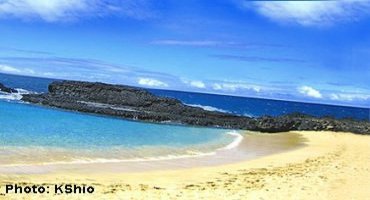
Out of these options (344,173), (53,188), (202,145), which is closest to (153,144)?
(202,145)

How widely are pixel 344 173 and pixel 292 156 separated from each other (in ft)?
16.8

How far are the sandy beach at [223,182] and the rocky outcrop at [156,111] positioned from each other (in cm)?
2257

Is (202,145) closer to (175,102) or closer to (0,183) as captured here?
(0,183)

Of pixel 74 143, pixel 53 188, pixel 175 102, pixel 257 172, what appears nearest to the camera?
pixel 53 188

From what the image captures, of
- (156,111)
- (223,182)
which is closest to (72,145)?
(223,182)

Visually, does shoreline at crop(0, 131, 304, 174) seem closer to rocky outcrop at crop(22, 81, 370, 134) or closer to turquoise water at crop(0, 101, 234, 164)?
turquoise water at crop(0, 101, 234, 164)

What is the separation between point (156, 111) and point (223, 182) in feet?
108

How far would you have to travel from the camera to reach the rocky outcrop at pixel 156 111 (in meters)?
38.8

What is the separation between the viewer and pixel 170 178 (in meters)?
12.7

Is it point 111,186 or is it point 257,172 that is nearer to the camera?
point 111,186

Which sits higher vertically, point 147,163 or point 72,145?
point 72,145

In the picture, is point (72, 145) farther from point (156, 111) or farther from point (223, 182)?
point (156, 111)

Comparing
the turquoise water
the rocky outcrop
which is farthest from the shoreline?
the rocky outcrop

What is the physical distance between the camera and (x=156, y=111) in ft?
147
